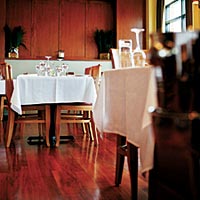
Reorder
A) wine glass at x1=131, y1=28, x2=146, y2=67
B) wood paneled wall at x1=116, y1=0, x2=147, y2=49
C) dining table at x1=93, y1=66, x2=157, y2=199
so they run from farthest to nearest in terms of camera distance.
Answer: wood paneled wall at x1=116, y1=0, x2=147, y2=49 → wine glass at x1=131, y1=28, x2=146, y2=67 → dining table at x1=93, y1=66, x2=157, y2=199

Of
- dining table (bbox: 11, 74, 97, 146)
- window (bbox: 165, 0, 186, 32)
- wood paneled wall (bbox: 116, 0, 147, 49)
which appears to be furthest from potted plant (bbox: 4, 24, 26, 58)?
dining table (bbox: 11, 74, 97, 146)

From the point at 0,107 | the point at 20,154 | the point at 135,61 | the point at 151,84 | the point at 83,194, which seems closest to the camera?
the point at 151,84

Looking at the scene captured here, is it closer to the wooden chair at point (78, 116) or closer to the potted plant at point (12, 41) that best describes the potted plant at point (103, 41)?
the potted plant at point (12, 41)

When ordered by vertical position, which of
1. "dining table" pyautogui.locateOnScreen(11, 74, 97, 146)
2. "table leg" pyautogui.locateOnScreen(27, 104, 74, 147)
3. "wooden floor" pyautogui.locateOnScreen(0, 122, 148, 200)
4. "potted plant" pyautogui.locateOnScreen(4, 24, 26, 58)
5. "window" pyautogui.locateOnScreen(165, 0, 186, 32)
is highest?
"window" pyautogui.locateOnScreen(165, 0, 186, 32)

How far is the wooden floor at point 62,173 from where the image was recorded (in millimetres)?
1917

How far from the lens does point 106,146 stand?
3.57m

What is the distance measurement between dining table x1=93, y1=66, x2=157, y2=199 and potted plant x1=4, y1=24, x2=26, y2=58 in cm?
515

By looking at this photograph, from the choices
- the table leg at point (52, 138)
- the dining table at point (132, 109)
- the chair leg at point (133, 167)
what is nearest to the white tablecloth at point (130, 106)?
the dining table at point (132, 109)

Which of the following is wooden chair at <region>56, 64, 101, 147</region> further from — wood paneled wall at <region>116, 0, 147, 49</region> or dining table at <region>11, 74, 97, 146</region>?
wood paneled wall at <region>116, 0, 147, 49</region>

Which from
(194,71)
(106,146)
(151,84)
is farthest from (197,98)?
(106,146)

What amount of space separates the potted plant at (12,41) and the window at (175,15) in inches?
128

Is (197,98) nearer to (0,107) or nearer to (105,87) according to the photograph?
(105,87)

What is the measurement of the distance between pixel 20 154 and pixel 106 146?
98 cm

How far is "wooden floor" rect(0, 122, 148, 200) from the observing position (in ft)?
6.29
